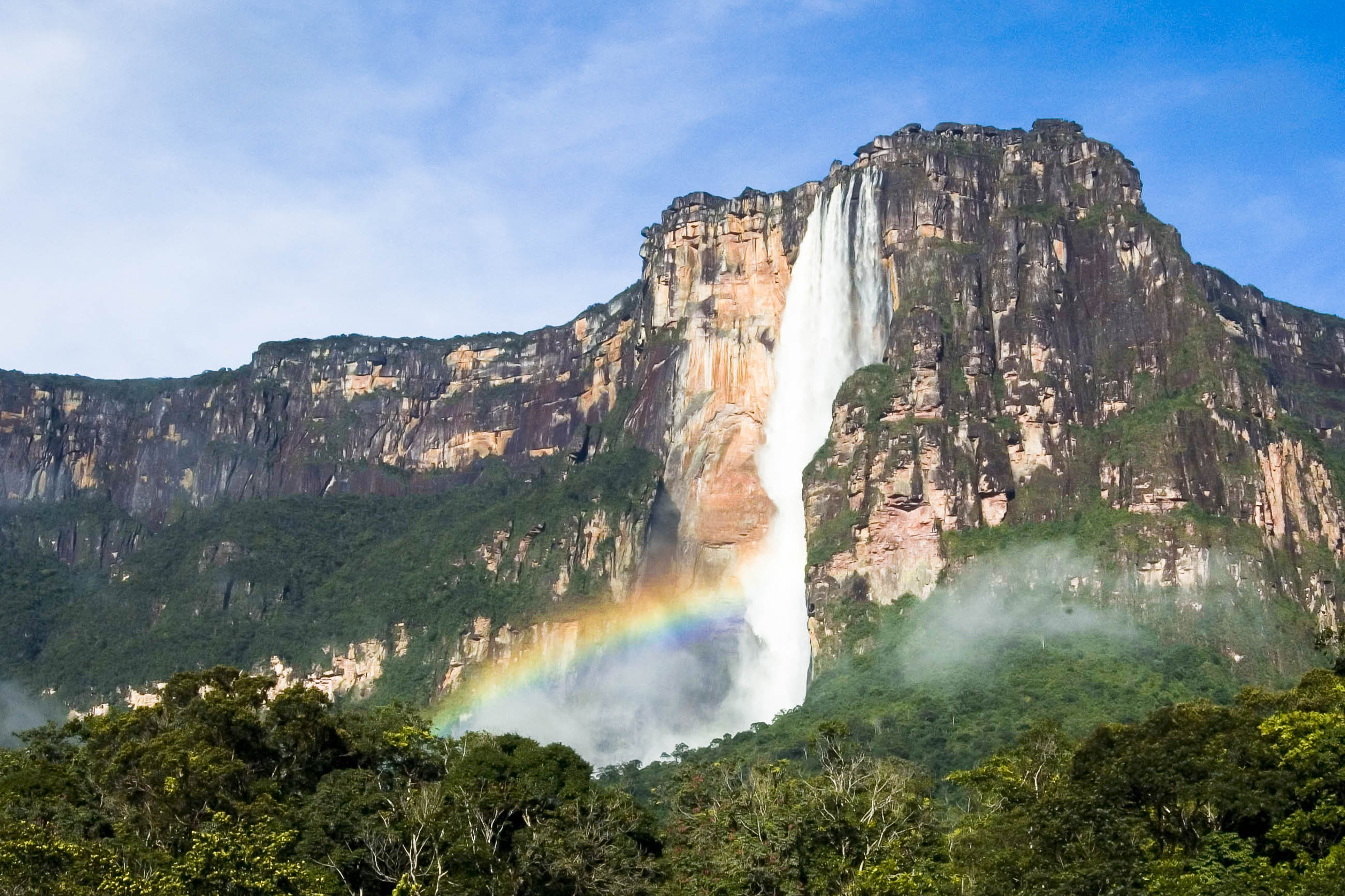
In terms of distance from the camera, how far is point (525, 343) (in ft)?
565

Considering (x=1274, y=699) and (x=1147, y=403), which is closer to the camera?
(x=1274, y=699)

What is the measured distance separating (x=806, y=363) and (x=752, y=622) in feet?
64.8

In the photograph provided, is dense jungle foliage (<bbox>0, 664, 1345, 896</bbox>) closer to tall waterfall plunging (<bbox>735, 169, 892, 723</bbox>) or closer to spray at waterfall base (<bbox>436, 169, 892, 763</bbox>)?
spray at waterfall base (<bbox>436, 169, 892, 763</bbox>)

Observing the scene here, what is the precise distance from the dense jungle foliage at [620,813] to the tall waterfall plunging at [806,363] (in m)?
58.2

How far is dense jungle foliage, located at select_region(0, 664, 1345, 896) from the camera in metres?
48.2

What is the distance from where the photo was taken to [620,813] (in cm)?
6291

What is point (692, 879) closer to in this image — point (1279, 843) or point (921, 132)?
point (1279, 843)

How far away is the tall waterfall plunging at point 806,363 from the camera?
134m

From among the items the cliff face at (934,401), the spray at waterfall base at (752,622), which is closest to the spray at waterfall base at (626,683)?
the spray at waterfall base at (752,622)

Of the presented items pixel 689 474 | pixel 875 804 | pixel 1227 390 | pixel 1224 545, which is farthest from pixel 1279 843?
pixel 689 474

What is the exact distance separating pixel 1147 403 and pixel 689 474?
34296mm

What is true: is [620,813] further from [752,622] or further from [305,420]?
[305,420]

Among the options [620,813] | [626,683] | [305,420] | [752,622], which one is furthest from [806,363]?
[620,813]

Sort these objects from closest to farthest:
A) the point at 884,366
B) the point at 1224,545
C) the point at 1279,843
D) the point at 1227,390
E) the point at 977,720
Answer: the point at 1279,843 → the point at 977,720 → the point at 1224,545 → the point at 1227,390 → the point at 884,366
